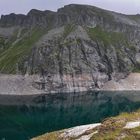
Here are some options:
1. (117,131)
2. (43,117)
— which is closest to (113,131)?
(117,131)

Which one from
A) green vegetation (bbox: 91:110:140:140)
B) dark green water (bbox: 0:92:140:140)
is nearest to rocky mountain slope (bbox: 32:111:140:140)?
green vegetation (bbox: 91:110:140:140)

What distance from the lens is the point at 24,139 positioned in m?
94.1

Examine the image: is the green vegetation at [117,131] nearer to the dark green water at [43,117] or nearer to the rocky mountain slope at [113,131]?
the rocky mountain slope at [113,131]

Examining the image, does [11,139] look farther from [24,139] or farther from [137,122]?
[137,122]

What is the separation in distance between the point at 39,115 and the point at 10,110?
22.7m

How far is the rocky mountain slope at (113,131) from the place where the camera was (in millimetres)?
25328

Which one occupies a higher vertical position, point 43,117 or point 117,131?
point 117,131

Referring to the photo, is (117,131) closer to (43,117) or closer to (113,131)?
(113,131)

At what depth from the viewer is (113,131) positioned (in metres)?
26.2

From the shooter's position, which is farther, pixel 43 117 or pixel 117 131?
pixel 43 117

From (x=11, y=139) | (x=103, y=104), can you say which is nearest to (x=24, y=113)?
(x=103, y=104)

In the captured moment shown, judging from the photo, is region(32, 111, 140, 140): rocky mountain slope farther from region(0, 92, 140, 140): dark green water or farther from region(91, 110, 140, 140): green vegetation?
region(0, 92, 140, 140): dark green water

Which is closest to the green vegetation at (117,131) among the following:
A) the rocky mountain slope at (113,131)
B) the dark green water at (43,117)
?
the rocky mountain slope at (113,131)

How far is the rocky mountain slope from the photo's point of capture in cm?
2533
